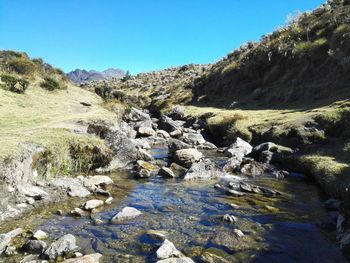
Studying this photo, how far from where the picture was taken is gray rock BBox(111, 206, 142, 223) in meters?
15.6

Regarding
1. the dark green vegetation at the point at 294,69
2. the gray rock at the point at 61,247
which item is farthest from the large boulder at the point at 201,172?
the dark green vegetation at the point at 294,69

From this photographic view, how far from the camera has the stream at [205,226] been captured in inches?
498

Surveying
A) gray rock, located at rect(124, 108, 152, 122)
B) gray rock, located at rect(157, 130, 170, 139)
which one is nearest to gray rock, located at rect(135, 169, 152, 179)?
gray rock, located at rect(157, 130, 170, 139)

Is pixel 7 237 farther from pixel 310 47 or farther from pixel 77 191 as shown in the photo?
pixel 310 47

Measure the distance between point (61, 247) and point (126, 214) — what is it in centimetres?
418

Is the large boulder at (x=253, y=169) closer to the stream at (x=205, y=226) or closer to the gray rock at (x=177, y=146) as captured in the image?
the stream at (x=205, y=226)

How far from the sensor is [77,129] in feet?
83.8

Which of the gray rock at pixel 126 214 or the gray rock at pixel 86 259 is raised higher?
the gray rock at pixel 126 214

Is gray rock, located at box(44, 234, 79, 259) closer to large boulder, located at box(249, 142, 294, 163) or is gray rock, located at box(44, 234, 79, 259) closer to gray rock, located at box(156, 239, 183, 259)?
gray rock, located at box(156, 239, 183, 259)

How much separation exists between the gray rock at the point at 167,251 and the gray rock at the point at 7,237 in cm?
487

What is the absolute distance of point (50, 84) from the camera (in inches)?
1871

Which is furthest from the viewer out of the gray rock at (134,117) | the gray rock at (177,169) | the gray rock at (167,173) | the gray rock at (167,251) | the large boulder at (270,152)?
the gray rock at (134,117)

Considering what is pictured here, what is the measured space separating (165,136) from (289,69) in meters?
23.2

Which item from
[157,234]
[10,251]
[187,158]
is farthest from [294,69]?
[10,251]
